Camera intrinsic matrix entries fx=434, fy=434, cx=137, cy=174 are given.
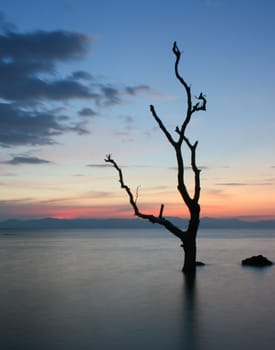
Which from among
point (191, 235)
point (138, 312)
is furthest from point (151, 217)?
point (138, 312)

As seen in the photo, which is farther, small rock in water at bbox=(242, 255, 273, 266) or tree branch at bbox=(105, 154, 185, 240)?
small rock in water at bbox=(242, 255, 273, 266)

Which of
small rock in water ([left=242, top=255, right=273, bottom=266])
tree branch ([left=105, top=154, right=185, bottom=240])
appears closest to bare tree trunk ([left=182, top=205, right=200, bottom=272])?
tree branch ([left=105, top=154, right=185, bottom=240])

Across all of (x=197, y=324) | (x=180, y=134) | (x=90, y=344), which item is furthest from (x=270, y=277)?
(x=90, y=344)

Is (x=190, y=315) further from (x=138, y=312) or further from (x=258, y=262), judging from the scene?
(x=258, y=262)

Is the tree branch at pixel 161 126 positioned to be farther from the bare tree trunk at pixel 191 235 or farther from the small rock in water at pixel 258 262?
the small rock in water at pixel 258 262

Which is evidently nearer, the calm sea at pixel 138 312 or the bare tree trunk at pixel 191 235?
the calm sea at pixel 138 312

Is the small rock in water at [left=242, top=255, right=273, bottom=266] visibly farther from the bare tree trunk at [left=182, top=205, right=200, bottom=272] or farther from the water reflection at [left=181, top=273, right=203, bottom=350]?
the water reflection at [left=181, top=273, right=203, bottom=350]

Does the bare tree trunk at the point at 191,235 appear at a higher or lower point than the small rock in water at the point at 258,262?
higher

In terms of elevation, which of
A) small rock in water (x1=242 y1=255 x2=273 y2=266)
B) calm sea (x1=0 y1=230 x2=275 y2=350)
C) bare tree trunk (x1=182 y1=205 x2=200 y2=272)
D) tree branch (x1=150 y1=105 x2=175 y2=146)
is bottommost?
calm sea (x1=0 y1=230 x2=275 y2=350)

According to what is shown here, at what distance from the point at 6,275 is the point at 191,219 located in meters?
10.4

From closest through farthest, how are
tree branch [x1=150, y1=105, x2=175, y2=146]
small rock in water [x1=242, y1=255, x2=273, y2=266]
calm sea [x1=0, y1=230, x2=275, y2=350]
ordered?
calm sea [x1=0, y1=230, x2=275, y2=350] → tree branch [x1=150, y1=105, x2=175, y2=146] → small rock in water [x1=242, y1=255, x2=273, y2=266]

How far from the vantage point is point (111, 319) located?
1174 cm

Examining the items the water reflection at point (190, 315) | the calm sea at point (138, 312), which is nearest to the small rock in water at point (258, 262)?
the calm sea at point (138, 312)

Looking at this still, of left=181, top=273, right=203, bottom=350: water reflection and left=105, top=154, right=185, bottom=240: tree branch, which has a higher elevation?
left=105, top=154, right=185, bottom=240: tree branch
